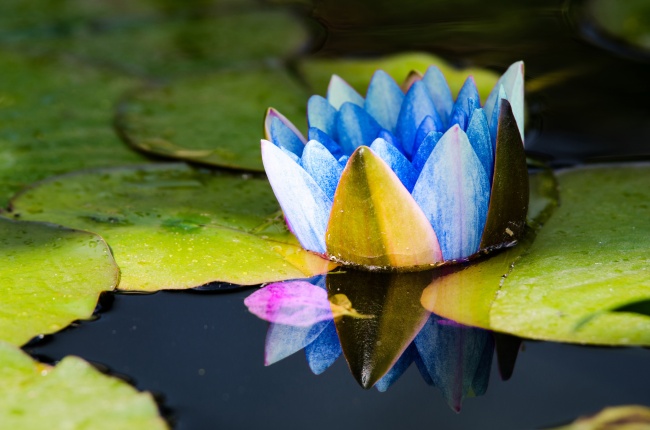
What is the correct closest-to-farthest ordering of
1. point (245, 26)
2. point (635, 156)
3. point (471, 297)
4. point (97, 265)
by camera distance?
point (471, 297) < point (97, 265) < point (635, 156) < point (245, 26)

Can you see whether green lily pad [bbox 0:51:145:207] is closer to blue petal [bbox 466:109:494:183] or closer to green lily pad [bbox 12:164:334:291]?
green lily pad [bbox 12:164:334:291]

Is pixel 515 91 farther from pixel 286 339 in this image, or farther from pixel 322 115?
pixel 286 339

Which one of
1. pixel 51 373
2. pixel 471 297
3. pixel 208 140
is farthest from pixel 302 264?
pixel 208 140

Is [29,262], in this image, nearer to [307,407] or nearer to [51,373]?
[51,373]

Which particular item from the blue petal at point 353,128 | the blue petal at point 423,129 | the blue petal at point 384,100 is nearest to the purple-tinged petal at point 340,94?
the blue petal at point 384,100

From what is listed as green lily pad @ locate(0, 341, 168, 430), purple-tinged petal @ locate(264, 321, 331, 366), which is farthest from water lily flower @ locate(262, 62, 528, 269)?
green lily pad @ locate(0, 341, 168, 430)

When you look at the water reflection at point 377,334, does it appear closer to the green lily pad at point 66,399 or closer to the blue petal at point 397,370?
the blue petal at point 397,370

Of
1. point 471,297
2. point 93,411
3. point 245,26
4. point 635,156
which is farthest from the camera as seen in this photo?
point 245,26

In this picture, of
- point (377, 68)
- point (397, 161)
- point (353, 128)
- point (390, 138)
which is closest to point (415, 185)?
point (397, 161)
